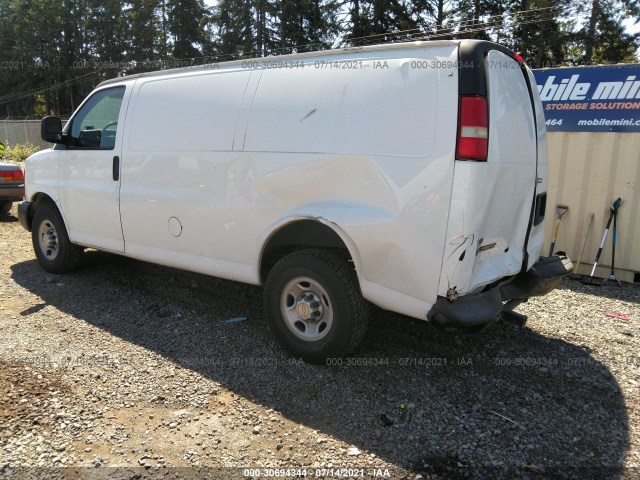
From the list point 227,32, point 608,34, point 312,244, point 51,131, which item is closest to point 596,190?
point 312,244

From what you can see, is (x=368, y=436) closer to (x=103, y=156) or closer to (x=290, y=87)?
(x=290, y=87)

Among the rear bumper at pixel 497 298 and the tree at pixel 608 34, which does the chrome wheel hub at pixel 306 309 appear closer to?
the rear bumper at pixel 497 298

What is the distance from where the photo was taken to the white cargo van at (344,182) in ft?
9.85

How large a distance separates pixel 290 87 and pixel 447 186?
1476mm

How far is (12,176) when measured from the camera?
9438mm

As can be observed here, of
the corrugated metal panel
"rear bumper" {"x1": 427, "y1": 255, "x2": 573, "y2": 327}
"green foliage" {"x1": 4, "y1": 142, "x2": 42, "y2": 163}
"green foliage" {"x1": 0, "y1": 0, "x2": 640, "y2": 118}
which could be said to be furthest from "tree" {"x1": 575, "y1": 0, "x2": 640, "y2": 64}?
"green foliage" {"x1": 4, "y1": 142, "x2": 42, "y2": 163}

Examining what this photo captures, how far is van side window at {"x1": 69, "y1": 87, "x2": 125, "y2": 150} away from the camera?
498 cm

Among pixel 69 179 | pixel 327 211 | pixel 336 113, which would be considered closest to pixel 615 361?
pixel 327 211

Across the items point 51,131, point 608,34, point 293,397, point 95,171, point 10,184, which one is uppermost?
point 608,34

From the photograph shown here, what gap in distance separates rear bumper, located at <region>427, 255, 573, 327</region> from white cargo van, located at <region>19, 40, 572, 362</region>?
12mm

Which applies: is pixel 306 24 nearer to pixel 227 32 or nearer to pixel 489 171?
pixel 227 32

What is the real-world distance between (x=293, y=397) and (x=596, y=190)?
5.22m

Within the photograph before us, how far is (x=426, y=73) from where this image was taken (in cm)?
305

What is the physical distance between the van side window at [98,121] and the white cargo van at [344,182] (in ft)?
0.42
